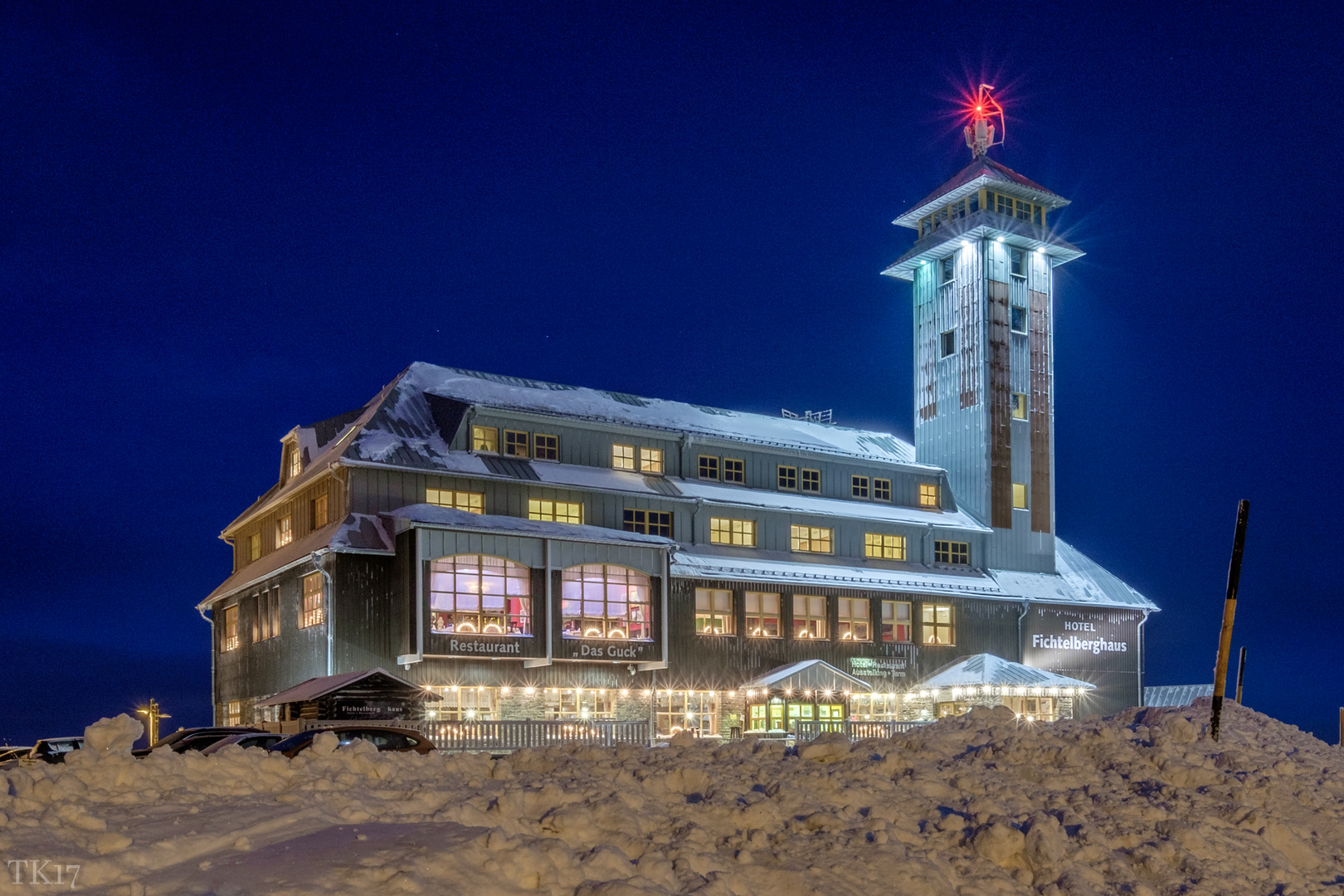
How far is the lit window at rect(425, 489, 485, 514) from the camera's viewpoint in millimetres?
35844

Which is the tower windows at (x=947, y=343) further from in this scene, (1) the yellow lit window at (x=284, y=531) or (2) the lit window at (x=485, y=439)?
(1) the yellow lit window at (x=284, y=531)

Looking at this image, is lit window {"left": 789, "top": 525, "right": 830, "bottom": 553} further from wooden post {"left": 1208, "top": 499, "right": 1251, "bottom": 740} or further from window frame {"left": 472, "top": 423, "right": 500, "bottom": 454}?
wooden post {"left": 1208, "top": 499, "right": 1251, "bottom": 740}

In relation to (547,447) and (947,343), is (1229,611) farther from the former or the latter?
(947,343)

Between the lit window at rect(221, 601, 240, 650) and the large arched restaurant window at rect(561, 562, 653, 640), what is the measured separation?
12.2 meters

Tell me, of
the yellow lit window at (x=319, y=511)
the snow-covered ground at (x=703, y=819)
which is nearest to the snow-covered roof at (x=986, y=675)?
the yellow lit window at (x=319, y=511)

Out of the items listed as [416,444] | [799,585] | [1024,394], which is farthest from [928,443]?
[416,444]

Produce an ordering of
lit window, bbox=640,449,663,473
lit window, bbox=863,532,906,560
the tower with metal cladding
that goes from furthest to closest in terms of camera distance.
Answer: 1. the tower with metal cladding
2. lit window, bbox=863,532,906,560
3. lit window, bbox=640,449,663,473

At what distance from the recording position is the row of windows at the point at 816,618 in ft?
129

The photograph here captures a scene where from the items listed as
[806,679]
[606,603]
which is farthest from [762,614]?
[606,603]

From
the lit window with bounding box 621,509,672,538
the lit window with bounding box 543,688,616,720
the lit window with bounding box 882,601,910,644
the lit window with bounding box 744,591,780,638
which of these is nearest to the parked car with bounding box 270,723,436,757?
the lit window with bounding box 543,688,616,720

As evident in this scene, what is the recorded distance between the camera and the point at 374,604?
110 feet

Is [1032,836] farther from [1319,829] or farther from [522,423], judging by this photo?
[522,423]

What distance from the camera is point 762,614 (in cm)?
4009

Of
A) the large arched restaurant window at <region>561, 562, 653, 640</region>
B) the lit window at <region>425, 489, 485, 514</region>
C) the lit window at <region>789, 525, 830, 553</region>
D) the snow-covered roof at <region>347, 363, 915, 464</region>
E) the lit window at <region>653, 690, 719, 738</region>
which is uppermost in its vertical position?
the snow-covered roof at <region>347, 363, 915, 464</region>
